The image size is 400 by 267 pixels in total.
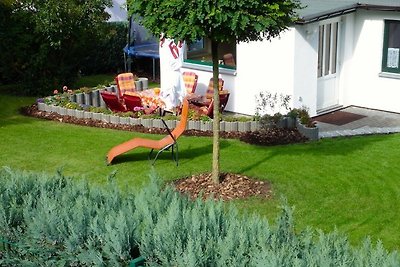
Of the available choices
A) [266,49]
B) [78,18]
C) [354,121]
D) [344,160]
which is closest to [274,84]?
[266,49]

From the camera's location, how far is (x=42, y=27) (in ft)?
61.8

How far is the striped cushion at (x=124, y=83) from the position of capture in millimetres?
18547

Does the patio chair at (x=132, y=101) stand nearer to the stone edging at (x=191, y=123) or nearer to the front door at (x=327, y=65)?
the stone edging at (x=191, y=123)

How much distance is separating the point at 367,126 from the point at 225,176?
5799 millimetres

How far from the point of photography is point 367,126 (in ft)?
52.7

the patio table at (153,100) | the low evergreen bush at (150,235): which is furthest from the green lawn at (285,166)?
the low evergreen bush at (150,235)

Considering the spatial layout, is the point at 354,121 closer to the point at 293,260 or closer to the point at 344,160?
the point at 344,160

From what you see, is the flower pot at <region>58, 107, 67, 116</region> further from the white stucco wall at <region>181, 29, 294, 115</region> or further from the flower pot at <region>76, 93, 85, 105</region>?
the white stucco wall at <region>181, 29, 294, 115</region>

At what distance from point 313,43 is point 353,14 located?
1.90 metres

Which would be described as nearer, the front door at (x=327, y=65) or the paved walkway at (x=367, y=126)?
the paved walkway at (x=367, y=126)

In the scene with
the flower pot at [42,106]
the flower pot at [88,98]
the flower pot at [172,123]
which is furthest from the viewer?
the flower pot at [88,98]

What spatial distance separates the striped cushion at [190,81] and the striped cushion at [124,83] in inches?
65.2

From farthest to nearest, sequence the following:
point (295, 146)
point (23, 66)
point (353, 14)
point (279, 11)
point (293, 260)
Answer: point (23, 66), point (353, 14), point (295, 146), point (279, 11), point (293, 260)

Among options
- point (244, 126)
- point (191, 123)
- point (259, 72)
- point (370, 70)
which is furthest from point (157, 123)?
point (370, 70)
